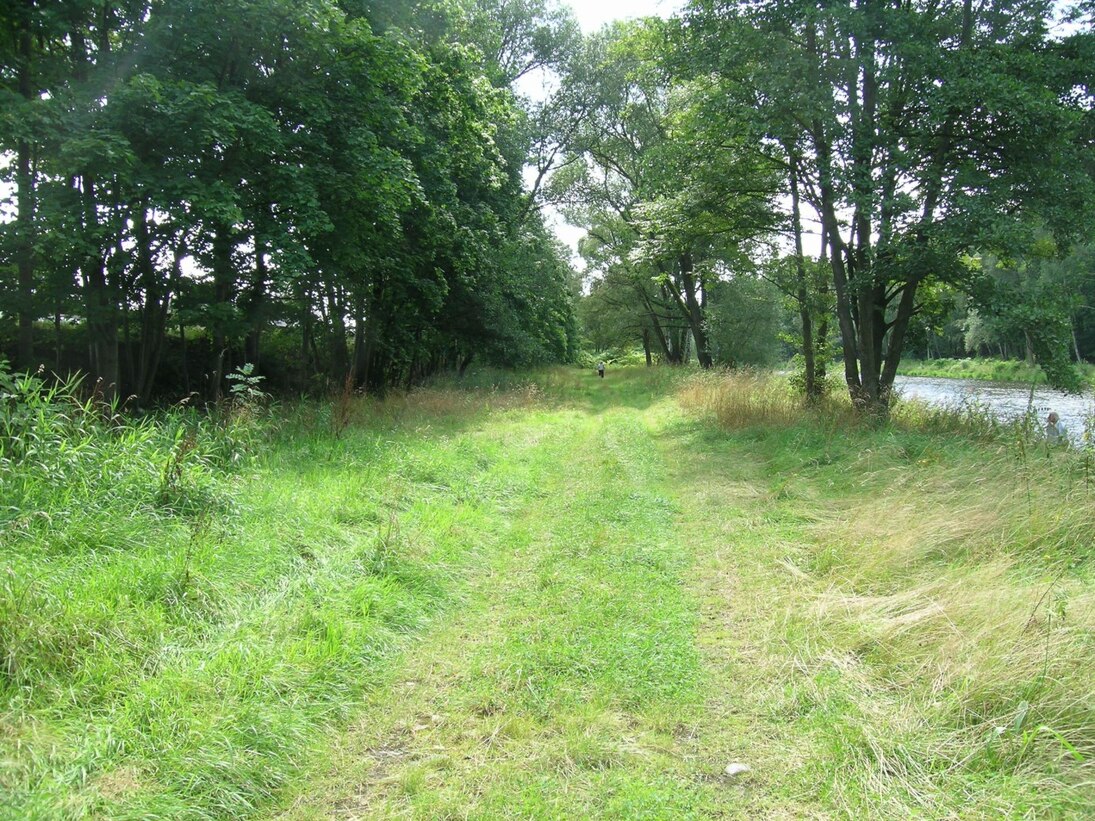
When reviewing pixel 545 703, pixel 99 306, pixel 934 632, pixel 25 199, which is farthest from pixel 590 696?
pixel 99 306

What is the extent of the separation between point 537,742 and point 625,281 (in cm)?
4130

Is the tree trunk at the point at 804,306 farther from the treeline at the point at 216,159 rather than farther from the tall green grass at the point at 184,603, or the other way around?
the tall green grass at the point at 184,603

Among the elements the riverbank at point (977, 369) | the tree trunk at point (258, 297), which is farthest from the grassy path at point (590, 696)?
the riverbank at point (977, 369)

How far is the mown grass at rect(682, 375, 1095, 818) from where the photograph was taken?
9.05 ft

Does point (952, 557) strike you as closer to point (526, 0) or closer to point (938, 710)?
point (938, 710)

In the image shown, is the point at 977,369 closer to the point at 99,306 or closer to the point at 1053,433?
the point at 1053,433

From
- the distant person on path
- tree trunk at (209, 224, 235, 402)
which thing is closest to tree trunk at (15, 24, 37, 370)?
tree trunk at (209, 224, 235, 402)

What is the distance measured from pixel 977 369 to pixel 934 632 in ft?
170

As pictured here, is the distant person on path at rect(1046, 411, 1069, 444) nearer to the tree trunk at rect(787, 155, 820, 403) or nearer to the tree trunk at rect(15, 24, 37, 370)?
the tree trunk at rect(787, 155, 820, 403)

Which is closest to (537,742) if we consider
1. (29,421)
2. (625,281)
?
(29,421)

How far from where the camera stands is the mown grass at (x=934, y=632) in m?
2.76

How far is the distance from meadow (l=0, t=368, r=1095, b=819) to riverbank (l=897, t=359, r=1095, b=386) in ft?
119

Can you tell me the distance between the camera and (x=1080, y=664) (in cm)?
305

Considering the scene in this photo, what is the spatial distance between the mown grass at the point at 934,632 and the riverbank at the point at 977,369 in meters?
34.6
